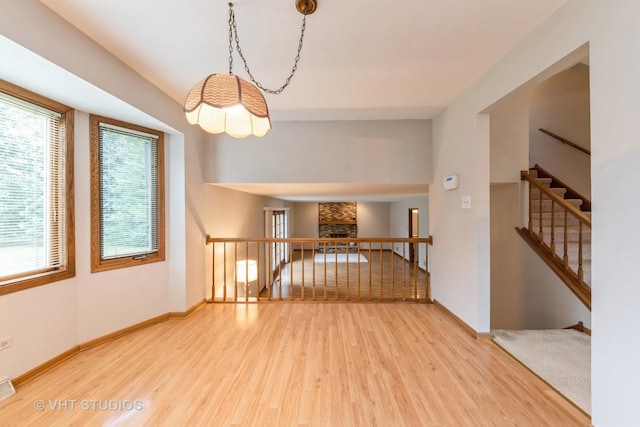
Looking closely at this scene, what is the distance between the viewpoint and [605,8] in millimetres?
1199

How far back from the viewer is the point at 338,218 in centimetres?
1091

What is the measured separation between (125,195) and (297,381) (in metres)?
2.27

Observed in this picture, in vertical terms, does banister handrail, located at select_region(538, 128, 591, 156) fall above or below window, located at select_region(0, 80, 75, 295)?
above

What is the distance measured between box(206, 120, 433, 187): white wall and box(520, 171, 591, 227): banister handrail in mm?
1135

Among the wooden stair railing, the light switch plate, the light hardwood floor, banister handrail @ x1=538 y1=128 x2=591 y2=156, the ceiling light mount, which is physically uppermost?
the ceiling light mount

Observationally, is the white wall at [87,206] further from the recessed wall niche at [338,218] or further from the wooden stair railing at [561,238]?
the recessed wall niche at [338,218]

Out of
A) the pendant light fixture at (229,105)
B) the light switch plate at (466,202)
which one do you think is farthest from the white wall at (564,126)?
the pendant light fixture at (229,105)

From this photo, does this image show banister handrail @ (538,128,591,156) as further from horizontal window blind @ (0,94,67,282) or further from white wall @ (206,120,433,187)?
horizontal window blind @ (0,94,67,282)

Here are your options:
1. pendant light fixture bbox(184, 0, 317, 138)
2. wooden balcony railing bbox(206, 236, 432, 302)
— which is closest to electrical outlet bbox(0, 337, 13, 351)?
wooden balcony railing bbox(206, 236, 432, 302)

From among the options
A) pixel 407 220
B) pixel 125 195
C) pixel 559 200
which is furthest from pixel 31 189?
pixel 407 220

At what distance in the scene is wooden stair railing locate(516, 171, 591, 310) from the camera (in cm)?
238

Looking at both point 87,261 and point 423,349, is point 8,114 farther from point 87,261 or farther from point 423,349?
point 423,349

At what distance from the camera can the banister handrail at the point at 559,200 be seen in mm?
2293

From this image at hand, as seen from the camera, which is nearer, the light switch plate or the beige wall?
→ the light switch plate
